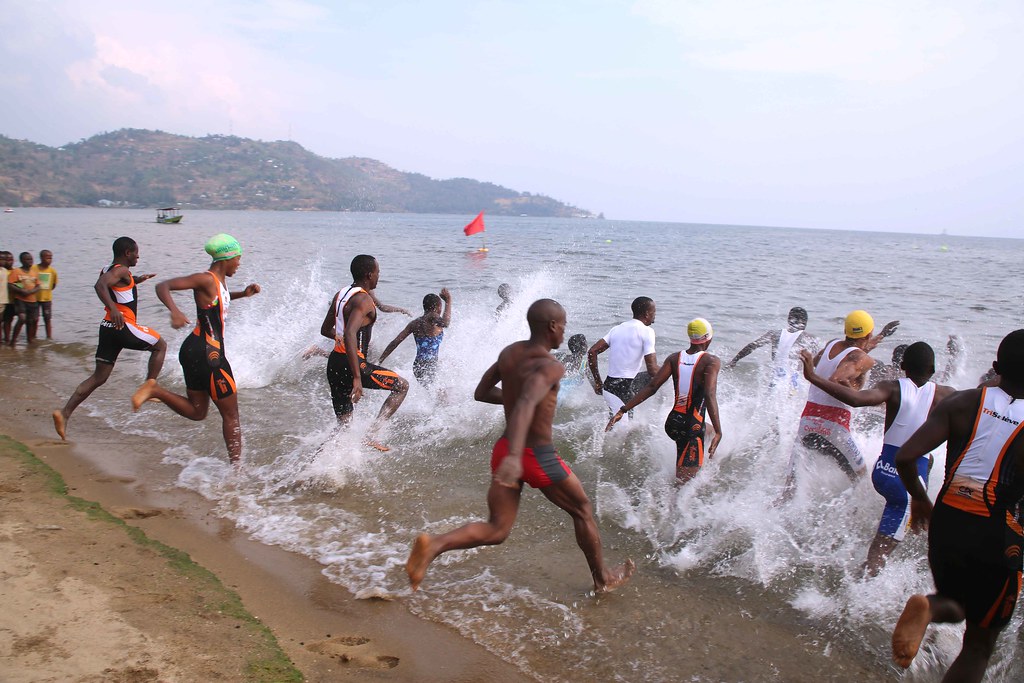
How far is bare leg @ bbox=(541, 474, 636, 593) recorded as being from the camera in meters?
3.93

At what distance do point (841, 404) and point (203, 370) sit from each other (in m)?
5.00

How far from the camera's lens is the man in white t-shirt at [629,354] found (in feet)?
22.7

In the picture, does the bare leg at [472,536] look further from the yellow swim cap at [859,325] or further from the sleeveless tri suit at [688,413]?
the yellow swim cap at [859,325]

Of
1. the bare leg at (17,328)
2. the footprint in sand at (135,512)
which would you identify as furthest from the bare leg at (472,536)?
the bare leg at (17,328)

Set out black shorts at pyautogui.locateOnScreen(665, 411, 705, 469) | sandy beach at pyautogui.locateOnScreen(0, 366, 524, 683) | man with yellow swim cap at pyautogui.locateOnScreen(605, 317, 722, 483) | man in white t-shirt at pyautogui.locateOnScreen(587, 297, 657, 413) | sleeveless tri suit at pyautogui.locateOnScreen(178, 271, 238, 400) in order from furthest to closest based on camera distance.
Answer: man in white t-shirt at pyautogui.locateOnScreen(587, 297, 657, 413), black shorts at pyautogui.locateOnScreen(665, 411, 705, 469), man with yellow swim cap at pyautogui.locateOnScreen(605, 317, 722, 483), sleeveless tri suit at pyautogui.locateOnScreen(178, 271, 238, 400), sandy beach at pyautogui.locateOnScreen(0, 366, 524, 683)

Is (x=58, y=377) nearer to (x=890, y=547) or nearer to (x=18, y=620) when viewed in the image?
(x=18, y=620)

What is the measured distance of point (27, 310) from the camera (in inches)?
505

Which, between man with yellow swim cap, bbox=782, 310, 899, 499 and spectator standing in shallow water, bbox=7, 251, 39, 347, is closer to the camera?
man with yellow swim cap, bbox=782, 310, 899, 499

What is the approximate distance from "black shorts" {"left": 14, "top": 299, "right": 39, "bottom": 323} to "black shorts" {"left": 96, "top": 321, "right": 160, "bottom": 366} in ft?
25.6

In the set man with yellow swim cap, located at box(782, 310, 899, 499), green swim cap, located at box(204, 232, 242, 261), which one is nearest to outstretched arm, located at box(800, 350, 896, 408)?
man with yellow swim cap, located at box(782, 310, 899, 499)

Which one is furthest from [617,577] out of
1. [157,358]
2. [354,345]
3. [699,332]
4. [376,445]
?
[157,358]

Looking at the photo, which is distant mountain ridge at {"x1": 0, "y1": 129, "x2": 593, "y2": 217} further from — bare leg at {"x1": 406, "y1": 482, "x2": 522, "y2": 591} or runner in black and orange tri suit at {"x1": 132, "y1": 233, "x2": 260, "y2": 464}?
bare leg at {"x1": 406, "y1": 482, "x2": 522, "y2": 591}

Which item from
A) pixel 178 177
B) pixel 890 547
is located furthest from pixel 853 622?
pixel 178 177

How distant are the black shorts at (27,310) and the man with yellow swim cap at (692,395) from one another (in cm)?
1218
